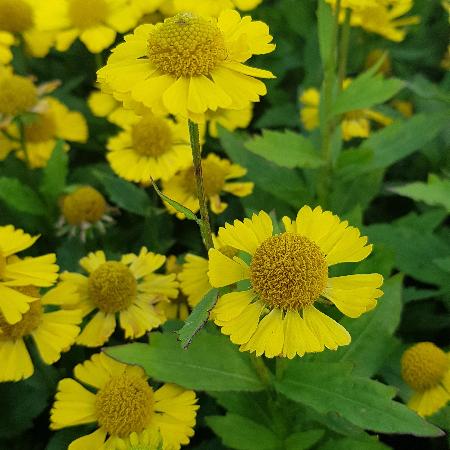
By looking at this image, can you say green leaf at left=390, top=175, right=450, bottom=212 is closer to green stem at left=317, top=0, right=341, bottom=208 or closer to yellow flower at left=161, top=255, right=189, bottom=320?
green stem at left=317, top=0, right=341, bottom=208

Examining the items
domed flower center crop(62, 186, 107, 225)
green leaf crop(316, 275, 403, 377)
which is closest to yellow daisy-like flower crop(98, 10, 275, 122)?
green leaf crop(316, 275, 403, 377)

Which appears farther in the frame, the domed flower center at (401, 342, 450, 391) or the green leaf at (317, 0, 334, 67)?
the green leaf at (317, 0, 334, 67)

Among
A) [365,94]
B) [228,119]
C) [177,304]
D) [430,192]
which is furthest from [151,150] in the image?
[430,192]

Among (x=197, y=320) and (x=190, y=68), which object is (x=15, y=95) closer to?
(x=190, y=68)

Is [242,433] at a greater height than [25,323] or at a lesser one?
lesser

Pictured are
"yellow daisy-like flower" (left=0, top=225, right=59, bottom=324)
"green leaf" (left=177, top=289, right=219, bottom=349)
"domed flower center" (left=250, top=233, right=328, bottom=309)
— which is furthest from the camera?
"yellow daisy-like flower" (left=0, top=225, right=59, bottom=324)

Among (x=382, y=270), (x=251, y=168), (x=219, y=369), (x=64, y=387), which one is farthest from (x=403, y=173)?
(x=64, y=387)

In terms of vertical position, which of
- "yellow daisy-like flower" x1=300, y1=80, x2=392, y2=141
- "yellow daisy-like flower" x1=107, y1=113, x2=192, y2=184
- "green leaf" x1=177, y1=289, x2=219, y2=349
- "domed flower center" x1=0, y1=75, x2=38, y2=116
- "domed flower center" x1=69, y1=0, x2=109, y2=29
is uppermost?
"green leaf" x1=177, y1=289, x2=219, y2=349

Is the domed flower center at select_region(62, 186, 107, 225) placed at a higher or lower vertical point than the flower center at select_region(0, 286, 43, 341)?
lower
